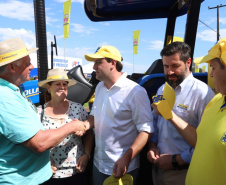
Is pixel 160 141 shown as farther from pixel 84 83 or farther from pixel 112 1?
pixel 112 1

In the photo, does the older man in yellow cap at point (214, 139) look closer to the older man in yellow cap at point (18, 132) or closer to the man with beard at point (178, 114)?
the man with beard at point (178, 114)

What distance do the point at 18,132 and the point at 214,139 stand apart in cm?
113

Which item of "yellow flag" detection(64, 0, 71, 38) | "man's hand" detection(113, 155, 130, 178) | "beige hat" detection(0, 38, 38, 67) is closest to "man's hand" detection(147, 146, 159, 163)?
"man's hand" detection(113, 155, 130, 178)

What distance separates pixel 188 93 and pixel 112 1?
1562 millimetres

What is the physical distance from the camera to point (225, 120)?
44.6 inches

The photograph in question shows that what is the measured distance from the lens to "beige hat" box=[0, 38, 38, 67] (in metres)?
1.49

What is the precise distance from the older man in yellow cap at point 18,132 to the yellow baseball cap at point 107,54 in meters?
0.53

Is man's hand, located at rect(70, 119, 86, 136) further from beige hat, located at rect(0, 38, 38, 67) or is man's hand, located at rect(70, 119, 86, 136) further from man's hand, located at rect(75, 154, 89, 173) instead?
beige hat, located at rect(0, 38, 38, 67)

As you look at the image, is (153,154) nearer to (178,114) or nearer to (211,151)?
(178,114)

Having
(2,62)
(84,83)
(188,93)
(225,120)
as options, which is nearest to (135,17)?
(84,83)

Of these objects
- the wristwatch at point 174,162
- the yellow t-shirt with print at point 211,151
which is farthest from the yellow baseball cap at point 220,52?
the wristwatch at point 174,162

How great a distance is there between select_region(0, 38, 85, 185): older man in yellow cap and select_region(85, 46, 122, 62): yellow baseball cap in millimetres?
526

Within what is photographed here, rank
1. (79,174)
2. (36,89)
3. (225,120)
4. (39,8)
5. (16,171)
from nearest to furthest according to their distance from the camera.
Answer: (225,120)
(16,171)
(79,174)
(39,8)
(36,89)

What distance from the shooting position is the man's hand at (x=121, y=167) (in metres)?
1.66
